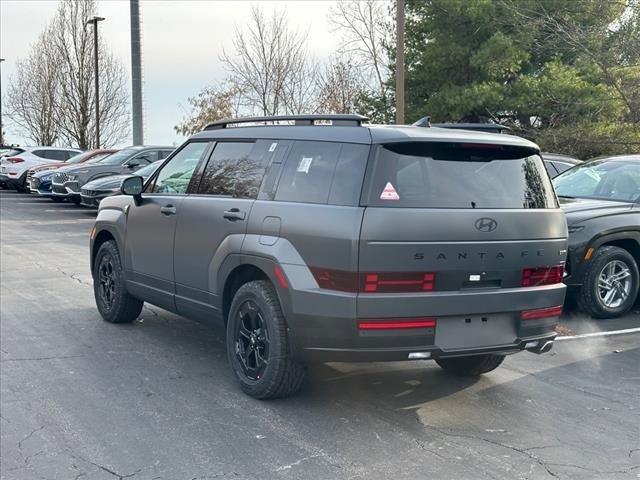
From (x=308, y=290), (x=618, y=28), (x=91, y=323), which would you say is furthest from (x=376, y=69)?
(x=308, y=290)

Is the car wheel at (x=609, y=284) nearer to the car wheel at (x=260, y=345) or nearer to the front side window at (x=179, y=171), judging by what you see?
the car wheel at (x=260, y=345)

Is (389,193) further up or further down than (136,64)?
further down

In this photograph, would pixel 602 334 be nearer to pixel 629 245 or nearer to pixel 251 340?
pixel 629 245

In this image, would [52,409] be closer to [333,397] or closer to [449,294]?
[333,397]

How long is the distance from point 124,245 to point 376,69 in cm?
2509

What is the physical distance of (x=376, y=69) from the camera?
101 ft

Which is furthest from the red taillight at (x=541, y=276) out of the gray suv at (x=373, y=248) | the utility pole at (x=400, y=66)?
the utility pole at (x=400, y=66)

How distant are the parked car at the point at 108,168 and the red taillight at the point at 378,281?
1516 cm

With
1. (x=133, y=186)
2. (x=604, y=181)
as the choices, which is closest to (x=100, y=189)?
(x=133, y=186)

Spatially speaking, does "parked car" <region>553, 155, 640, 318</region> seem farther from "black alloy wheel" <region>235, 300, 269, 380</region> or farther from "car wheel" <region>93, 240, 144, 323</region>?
"car wheel" <region>93, 240, 144, 323</region>

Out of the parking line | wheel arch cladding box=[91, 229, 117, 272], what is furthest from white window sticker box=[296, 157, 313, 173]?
the parking line

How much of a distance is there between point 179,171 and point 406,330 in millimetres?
2867

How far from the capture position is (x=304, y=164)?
4996 millimetres

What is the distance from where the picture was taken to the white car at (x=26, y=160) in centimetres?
2719
